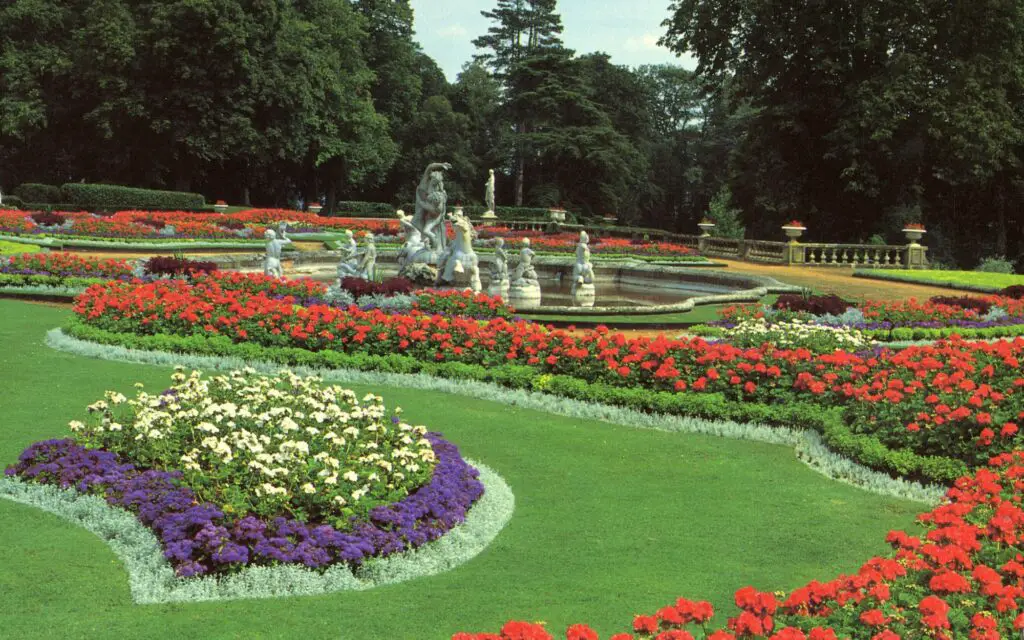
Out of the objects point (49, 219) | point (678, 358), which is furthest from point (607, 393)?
point (49, 219)

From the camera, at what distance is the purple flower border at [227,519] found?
5.94 m

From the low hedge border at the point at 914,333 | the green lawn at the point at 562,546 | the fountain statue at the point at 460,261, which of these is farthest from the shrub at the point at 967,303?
the green lawn at the point at 562,546

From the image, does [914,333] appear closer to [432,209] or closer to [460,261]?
[460,261]

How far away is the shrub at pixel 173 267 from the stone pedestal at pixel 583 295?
7.51 metres

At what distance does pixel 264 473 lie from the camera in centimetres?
646

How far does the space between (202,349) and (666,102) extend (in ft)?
216

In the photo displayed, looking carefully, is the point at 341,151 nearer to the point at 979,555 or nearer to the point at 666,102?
the point at 666,102

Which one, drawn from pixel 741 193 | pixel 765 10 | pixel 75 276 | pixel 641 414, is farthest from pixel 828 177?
pixel 641 414

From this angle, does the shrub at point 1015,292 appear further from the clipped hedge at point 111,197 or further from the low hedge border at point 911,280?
the clipped hedge at point 111,197

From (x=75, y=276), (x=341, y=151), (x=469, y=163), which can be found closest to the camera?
(x=75, y=276)

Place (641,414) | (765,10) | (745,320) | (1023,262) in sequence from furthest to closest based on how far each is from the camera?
(1023,262) < (765,10) < (745,320) < (641,414)

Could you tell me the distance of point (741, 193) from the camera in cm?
4206

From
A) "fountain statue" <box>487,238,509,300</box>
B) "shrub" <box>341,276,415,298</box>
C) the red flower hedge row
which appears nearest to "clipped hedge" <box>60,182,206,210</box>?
"fountain statue" <box>487,238,509,300</box>

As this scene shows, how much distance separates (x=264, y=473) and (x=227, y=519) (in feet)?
1.38
